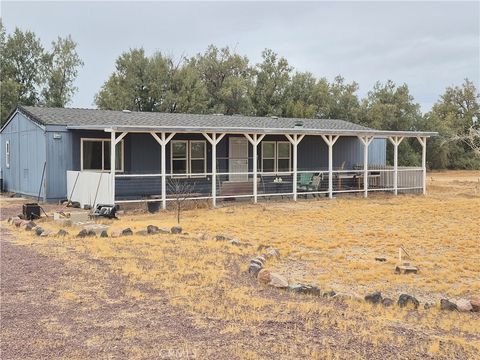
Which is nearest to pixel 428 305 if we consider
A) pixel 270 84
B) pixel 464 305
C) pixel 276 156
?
pixel 464 305

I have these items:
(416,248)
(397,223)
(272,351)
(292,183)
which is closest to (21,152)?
(292,183)

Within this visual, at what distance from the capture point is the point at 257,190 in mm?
19422

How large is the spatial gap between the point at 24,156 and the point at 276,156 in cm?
938

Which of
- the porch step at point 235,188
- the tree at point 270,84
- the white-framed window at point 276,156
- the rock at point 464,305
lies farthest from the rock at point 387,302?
the tree at point 270,84

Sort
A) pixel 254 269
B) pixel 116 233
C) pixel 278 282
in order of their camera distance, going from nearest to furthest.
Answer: pixel 278 282 < pixel 254 269 < pixel 116 233

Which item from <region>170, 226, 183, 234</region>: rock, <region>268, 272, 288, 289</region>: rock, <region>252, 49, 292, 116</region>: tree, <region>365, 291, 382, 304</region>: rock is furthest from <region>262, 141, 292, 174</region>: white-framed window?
<region>252, 49, 292, 116</region>: tree

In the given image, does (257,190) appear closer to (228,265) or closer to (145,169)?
(145,169)

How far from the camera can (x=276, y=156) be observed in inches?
862

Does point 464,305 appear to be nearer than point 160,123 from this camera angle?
Yes

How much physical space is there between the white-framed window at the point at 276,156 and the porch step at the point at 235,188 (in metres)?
2.95

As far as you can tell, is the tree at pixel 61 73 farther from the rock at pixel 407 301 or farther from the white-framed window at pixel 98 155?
the rock at pixel 407 301

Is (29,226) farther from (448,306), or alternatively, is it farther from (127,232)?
(448,306)

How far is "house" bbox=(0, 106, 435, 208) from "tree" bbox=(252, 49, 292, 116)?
17006 millimetres

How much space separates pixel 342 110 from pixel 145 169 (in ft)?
87.1
